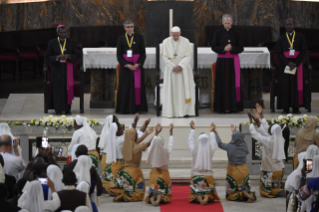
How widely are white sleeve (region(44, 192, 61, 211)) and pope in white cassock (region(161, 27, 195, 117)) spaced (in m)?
6.54

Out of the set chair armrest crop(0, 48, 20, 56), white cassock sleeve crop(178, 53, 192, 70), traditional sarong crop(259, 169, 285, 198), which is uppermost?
chair armrest crop(0, 48, 20, 56)

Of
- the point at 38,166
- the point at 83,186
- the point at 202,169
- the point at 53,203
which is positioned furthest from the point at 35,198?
the point at 202,169

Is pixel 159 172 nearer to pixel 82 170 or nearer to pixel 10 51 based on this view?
pixel 82 170

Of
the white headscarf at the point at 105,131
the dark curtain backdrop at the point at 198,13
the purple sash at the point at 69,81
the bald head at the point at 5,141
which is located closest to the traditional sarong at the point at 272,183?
the white headscarf at the point at 105,131

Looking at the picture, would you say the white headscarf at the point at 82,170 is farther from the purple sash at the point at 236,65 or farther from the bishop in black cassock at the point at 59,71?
the purple sash at the point at 236,65

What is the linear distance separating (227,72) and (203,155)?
4.49 metres

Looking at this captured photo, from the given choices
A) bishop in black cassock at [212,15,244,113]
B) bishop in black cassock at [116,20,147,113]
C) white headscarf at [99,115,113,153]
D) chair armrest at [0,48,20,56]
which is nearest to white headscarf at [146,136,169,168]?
white headscarf at [99,115,113,153]

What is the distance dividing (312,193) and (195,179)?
89.1 inches

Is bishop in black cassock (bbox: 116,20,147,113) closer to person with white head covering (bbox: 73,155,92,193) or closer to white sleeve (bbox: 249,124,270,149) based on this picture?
white sleeve (bbox: 249,124,270,149)

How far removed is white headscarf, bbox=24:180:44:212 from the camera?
629 cm

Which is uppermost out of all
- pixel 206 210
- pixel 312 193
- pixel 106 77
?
pixel 106 77

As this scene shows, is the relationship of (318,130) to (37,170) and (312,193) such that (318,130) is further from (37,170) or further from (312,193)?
(37,170)

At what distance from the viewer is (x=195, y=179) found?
9.12m

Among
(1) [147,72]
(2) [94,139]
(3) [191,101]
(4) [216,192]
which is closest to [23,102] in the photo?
(1) [147,72]
